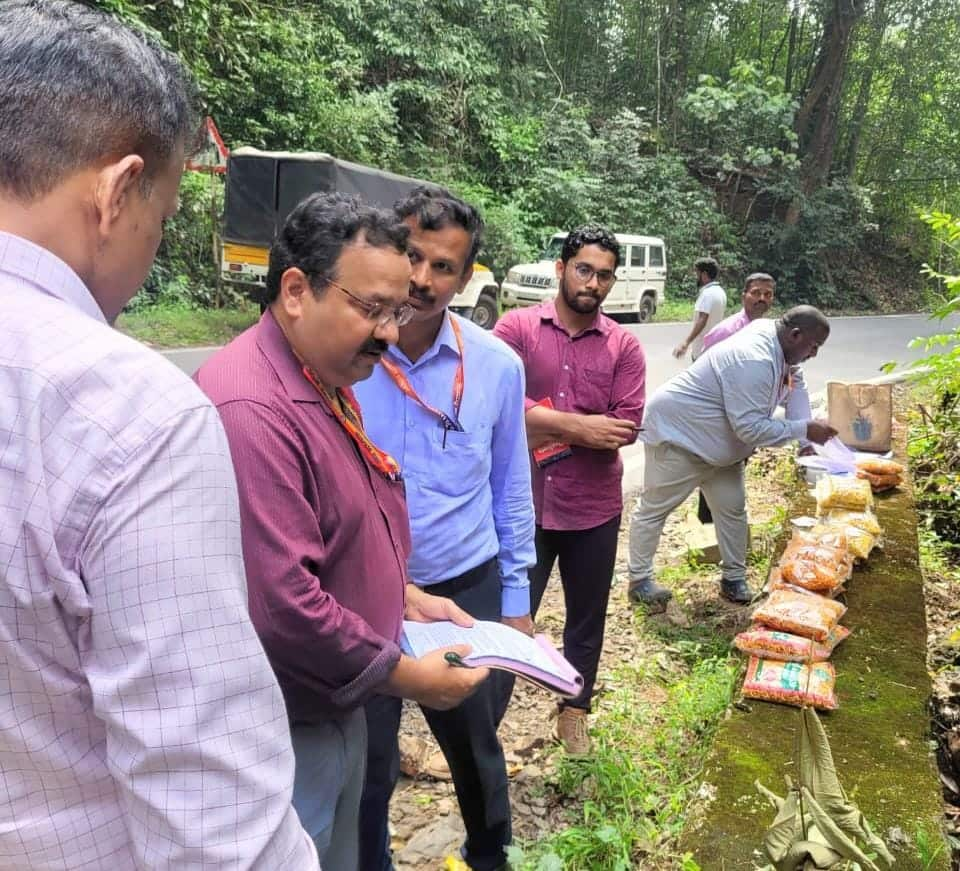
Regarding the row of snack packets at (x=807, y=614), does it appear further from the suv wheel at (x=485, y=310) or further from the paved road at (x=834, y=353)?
the suv wheel at (x=485, y=310)

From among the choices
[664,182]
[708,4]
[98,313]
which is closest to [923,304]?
[664,182]

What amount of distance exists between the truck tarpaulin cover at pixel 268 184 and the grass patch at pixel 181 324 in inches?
48.1

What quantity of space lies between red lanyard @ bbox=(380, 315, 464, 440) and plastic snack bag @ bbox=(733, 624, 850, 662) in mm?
1368

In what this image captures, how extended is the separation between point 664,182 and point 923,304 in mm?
10234

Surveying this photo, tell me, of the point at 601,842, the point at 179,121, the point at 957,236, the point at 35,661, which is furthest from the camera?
the point at 957,236

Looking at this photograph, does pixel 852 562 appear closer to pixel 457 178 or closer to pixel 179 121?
pixel 179 121

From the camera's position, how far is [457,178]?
61.5 ft

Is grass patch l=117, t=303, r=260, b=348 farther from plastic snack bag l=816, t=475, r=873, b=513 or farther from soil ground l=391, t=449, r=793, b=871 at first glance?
plastic snack bag l=816, t=475, r=873, b=513

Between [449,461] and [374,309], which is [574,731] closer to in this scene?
[449,461]

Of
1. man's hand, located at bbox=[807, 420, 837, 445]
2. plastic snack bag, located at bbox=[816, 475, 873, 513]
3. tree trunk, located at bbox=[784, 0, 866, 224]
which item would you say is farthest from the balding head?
tree trunk, located at bbox=[784, 0, 866, 224]

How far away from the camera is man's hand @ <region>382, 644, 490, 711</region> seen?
1550mm

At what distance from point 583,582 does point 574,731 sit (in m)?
0.59

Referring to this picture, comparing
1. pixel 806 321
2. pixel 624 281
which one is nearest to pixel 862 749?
pixel 806 321

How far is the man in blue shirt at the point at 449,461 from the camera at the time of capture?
2156 millimetres
